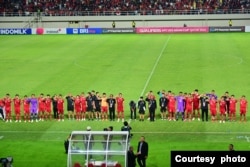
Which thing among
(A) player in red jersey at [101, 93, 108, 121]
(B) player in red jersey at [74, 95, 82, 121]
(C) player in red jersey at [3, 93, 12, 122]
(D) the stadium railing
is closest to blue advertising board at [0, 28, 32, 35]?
(D) the stadium railing

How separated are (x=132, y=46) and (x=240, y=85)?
60.6ft

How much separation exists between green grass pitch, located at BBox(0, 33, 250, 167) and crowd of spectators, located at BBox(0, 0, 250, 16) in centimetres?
912

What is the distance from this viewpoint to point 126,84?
96.4ft

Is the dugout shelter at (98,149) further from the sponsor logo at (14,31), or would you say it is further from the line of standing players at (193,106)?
the sponsor logo at (14,31)

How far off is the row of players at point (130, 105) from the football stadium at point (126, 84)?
5 centimetres

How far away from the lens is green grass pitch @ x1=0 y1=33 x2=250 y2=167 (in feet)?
61.5

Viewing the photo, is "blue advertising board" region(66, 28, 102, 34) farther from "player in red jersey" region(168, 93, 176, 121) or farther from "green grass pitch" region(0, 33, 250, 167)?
"player in red jersey" region(168, 93, 176, 121)

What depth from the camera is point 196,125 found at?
69.8 ft

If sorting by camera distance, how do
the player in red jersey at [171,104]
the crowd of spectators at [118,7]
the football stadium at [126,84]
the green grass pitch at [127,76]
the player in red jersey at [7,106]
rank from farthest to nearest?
the crowd of spectators at [118,7] → the player in red jersey at [7,106] → the player in red jersey at [171,104] → the green grass pitch at [127,76] → the football stadium at [126,84]

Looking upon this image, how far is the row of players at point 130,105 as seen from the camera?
848 inches

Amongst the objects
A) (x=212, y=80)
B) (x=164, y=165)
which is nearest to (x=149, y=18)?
(x=212, y=80)

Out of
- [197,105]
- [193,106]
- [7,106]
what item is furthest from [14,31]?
[197,105]

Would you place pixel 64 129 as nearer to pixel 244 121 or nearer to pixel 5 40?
pixel 244 121

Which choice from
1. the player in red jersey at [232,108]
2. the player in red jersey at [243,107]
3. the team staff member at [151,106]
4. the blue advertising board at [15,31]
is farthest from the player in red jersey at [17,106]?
the blue advertising board at [15,31]
